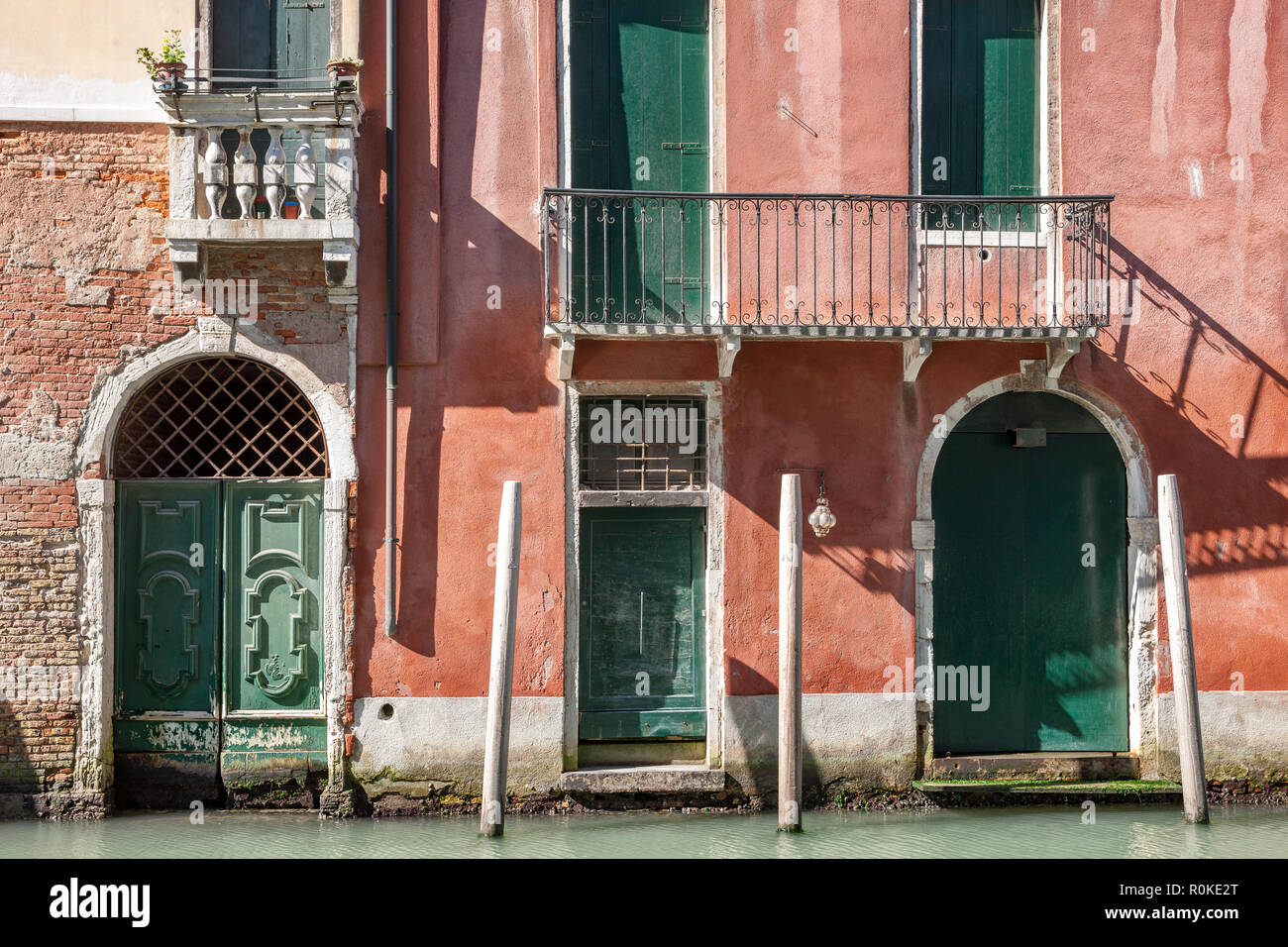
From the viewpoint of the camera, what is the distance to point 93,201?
308 inches

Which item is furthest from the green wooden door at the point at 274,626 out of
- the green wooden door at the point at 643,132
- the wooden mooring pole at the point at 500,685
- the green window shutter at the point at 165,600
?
the green wooden door at the point at 643,132

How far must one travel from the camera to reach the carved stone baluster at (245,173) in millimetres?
7438

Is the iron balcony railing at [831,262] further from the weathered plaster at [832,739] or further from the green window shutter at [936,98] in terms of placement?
the weathered plaster at [832,739]

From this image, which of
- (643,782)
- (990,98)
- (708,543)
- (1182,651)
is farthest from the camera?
(990,98)

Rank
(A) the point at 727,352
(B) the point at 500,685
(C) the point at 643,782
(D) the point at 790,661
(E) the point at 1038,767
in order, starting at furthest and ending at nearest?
1. (E) the point at 1038,767
2. (C) the point at 643,782
3. (A) the point at 727,352
4. (D) the point at 790,661
5. (B) the point at 500,685

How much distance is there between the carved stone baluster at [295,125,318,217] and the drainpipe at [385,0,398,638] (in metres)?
0.53

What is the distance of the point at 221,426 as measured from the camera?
8.45m

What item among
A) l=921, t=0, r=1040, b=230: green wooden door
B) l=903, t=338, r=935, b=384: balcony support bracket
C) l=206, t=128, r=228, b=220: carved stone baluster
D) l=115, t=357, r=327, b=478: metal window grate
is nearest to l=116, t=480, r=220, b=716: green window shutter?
l=115, t=357, r=327, b=478: metal window grate

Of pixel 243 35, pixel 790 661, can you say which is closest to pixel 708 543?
pixel 790 661

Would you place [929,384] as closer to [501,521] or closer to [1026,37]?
[1026,37]

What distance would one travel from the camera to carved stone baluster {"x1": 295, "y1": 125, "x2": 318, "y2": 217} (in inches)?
294

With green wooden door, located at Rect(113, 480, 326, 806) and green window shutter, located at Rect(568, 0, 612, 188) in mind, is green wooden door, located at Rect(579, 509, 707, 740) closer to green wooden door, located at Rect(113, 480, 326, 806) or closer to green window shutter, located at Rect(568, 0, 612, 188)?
green wooden door, located at Rect(113, 480, 326, 806)

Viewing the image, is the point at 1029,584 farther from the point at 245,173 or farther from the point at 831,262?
the point at 245,173

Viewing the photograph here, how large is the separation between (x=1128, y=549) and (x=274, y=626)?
20.0 feet
